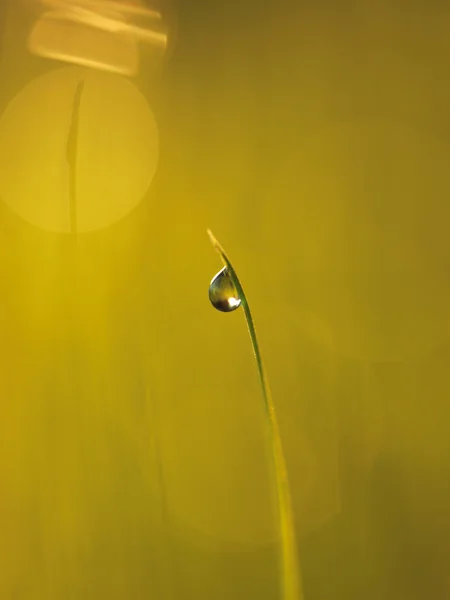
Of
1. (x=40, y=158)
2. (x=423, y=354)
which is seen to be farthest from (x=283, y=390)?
(x=40, y=158)

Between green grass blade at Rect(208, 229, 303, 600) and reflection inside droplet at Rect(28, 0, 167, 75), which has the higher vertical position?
reflection inside droplet at Rect(28, 0, 167, 75)

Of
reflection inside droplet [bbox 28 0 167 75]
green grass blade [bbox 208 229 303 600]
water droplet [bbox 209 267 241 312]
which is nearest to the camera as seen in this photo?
green grass blade [bbox 208 229 303 600]

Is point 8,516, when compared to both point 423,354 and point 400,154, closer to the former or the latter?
point 423,354

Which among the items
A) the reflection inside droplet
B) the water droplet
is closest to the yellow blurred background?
the reflection inside droplet

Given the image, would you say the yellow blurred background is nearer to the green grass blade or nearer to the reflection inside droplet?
the reflection inside droplet

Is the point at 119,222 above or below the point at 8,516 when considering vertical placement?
above

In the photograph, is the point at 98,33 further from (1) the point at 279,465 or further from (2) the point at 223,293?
(1) the point at 279,465
